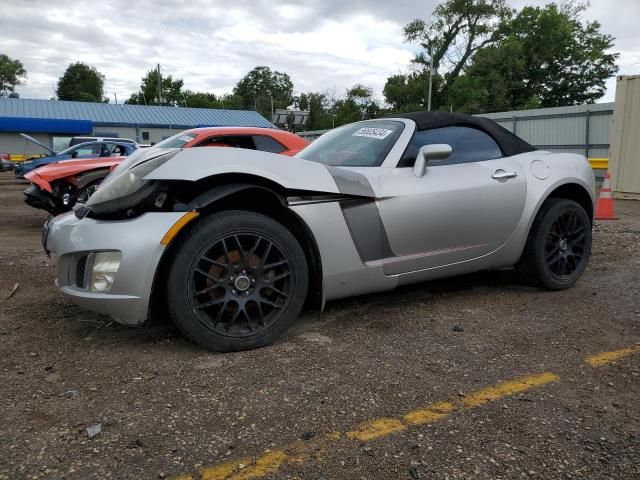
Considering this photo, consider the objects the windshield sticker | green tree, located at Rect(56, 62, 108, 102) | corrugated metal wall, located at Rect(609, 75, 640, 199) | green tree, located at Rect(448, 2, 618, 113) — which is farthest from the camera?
green tree, located at Rect(56, 62, 108, 102)

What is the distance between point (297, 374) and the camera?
257 centimetres

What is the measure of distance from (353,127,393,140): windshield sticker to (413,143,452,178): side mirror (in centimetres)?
32

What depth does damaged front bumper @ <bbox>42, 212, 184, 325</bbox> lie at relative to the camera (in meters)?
2.60

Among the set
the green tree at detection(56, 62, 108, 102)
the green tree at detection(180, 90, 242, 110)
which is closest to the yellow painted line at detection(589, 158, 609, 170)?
the green tree at detection(180, 90, 242, 110)

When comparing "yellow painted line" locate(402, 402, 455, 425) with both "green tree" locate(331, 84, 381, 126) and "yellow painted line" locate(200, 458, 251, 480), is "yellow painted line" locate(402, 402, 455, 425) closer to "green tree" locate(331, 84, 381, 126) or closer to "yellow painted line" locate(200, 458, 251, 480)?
"yellow painted line" locate(200, 458, 251, 480)

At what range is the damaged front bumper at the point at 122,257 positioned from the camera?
2.60 meters

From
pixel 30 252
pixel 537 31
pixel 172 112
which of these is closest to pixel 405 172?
pixel 30 252

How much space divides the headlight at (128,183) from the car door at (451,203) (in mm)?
1331

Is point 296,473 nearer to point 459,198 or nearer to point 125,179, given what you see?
point 125,179

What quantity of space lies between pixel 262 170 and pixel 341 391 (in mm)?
1248

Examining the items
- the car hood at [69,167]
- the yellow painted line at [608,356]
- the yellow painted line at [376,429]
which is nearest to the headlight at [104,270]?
the yellow painted line at [376,429]

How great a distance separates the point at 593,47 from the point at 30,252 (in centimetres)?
5075

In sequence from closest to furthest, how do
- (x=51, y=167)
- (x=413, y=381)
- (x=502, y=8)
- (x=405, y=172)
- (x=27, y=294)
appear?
(x=413, y=381) → (x=405, y=172) → (x=27, y=294) → (x=51, y=167) → (x=502, y=8)

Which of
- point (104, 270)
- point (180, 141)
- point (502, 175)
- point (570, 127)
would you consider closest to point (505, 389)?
point (502, 175)
